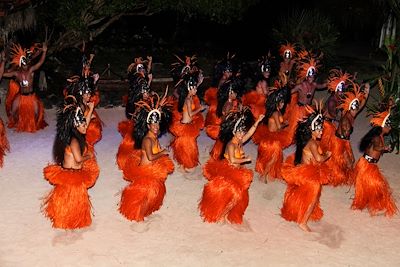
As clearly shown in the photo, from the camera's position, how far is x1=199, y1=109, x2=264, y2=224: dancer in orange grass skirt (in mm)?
5410

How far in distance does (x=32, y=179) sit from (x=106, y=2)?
409cm

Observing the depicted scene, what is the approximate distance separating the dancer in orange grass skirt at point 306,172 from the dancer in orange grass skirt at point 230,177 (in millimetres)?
467

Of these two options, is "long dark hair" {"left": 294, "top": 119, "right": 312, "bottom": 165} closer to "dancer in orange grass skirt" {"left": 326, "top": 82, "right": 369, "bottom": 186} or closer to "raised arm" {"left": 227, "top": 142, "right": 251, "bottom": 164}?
"raised arm" {"left": 227, "top": 142, "right": 251, "bottom": 164}

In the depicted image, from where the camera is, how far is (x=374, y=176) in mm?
5836

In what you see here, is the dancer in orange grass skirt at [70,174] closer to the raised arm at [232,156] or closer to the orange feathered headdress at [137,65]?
the raised arm at [232,156]

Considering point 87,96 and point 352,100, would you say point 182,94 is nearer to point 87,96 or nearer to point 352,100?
point 87,96

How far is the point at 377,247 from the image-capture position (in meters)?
5.39

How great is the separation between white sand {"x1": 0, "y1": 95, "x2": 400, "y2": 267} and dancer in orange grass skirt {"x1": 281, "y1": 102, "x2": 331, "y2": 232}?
24 cm

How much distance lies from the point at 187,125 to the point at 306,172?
1.89 m

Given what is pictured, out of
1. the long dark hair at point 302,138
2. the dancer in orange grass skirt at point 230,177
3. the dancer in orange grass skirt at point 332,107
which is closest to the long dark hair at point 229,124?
the dancer in orange grass skirt at point 230,177

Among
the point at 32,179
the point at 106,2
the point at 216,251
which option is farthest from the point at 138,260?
the point at 106,2

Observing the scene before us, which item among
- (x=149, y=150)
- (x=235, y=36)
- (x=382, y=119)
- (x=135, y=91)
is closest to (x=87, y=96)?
(x=135, y=91)

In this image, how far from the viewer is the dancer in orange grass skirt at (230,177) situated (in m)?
5.41

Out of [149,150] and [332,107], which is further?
[332,107]
